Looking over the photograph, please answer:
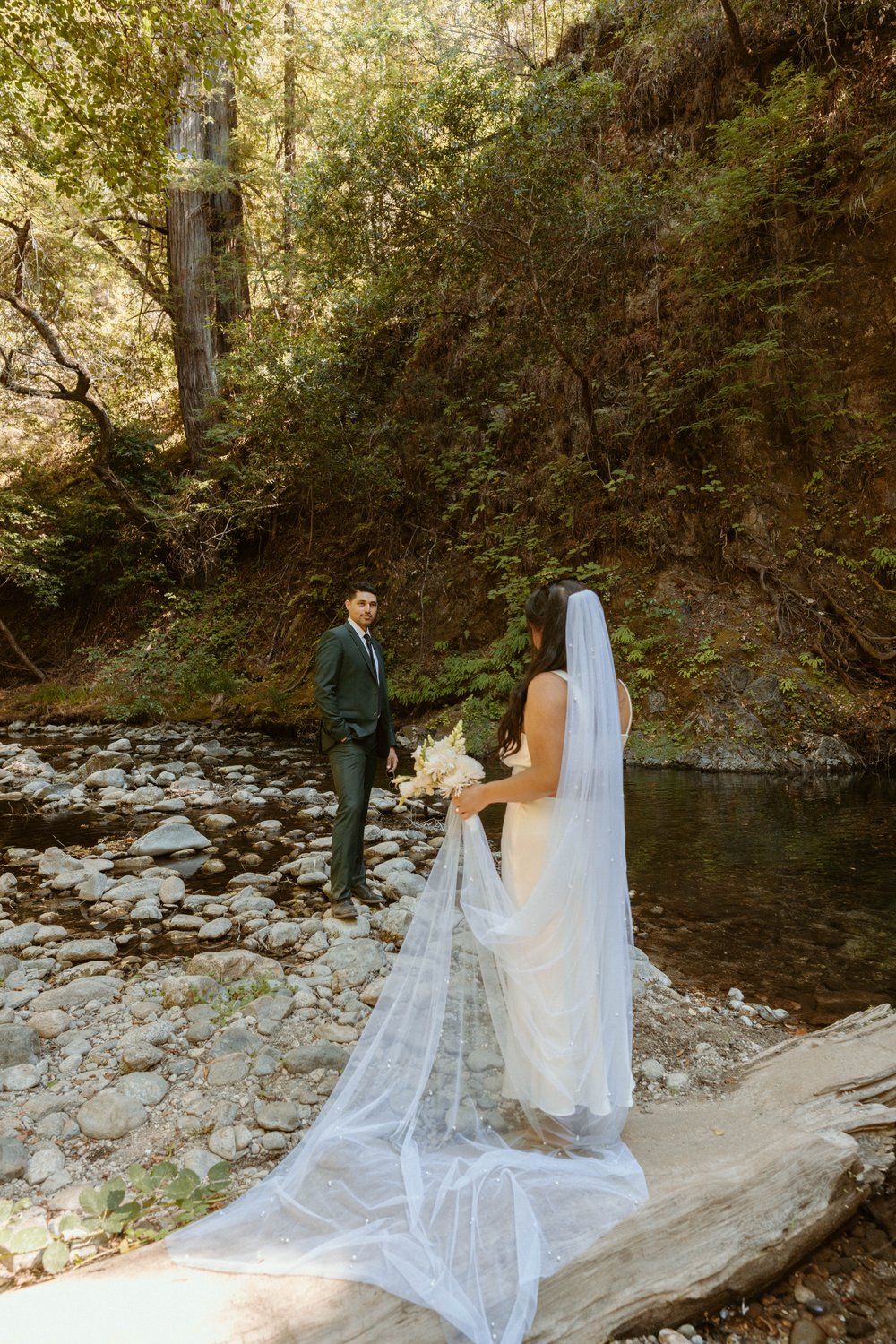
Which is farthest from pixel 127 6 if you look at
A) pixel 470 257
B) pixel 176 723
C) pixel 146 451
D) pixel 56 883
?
pixel 146 451

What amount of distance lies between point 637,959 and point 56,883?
4409mm

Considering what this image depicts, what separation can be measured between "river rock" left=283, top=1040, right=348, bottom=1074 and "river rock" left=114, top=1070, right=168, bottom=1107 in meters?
0.52

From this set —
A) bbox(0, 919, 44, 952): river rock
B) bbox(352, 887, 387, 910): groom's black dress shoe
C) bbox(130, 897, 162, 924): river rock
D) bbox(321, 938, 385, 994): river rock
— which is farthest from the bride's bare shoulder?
bbox(0, 919, 44, 952): river rock

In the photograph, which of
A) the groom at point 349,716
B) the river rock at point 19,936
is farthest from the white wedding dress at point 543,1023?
the river rock at point 19,936

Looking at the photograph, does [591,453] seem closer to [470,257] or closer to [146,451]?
[470,257]

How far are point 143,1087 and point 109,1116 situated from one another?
0.20 m

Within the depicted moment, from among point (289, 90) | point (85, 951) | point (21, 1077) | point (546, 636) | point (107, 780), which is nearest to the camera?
point (546, 636)

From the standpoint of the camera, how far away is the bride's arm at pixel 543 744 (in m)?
2.67

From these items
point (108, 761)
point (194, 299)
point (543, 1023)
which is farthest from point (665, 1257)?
point (194, 299)

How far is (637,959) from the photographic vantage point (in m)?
4.51

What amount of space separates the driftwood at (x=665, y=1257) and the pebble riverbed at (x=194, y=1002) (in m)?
0.22

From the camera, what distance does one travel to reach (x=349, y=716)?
5.28 m

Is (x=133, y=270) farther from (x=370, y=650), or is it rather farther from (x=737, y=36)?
(x=370, y=650)

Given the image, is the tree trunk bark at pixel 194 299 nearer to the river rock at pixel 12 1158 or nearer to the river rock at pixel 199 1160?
the river rock at pixel 12 1158
